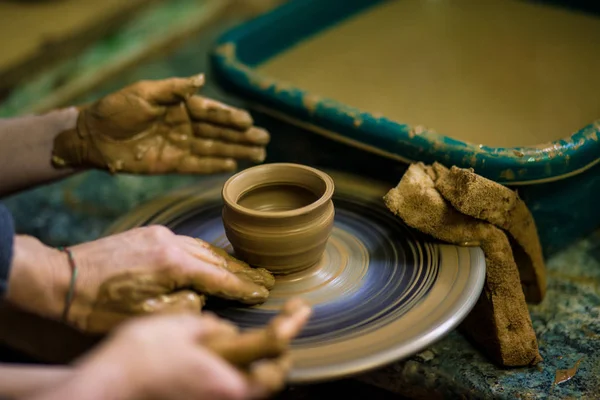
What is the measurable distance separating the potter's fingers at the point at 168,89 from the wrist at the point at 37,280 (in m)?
0.71

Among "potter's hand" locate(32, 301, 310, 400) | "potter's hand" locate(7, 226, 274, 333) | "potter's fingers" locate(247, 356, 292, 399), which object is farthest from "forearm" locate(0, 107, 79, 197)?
"potter's fingers" locate(247, 356, 292, 399)

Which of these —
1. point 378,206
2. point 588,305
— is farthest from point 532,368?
point 378,206

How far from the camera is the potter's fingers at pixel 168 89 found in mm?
2010

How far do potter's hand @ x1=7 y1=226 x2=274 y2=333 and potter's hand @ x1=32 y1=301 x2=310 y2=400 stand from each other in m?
0.29

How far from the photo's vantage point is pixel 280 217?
1597 mm

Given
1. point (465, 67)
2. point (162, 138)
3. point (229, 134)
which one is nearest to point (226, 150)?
point (229, 134)

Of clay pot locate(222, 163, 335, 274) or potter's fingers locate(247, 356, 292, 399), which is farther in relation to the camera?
clay pot locate(222, 163, 335, 274)

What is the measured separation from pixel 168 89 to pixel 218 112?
0.18 m

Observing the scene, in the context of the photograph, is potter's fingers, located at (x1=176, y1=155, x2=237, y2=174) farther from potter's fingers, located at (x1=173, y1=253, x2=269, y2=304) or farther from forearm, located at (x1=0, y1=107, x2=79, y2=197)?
potter's fingers, located at (x1=173, y1=253, x2=269, y2=304)

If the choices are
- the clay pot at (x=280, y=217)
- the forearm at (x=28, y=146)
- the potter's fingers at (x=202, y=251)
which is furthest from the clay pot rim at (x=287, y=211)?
the forearm at (x=28, y=146)

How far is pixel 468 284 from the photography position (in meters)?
1.65

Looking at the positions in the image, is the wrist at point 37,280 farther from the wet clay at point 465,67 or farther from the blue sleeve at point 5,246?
the wet clay at point 465,67

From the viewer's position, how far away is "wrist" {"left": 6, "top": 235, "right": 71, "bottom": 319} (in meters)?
1.44

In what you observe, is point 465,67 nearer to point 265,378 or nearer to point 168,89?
point 168,89
